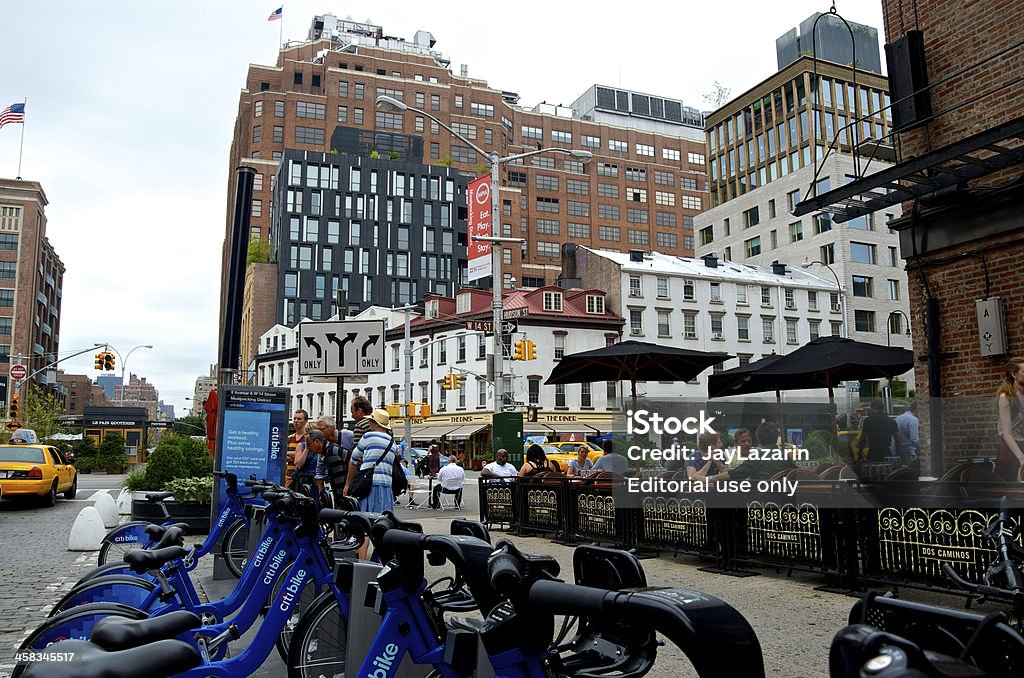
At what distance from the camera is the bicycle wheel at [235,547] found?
8797 millimetres

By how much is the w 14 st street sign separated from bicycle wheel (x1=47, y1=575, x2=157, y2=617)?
23.8 ft

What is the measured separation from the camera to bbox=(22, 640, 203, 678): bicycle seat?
154 centimetres

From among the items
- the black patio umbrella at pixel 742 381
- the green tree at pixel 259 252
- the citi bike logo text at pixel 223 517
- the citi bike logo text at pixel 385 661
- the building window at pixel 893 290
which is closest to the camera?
the citi bike logo text at pixel 385 661

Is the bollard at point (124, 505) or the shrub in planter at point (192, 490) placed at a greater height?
the shrub in planter at point (192, 490)

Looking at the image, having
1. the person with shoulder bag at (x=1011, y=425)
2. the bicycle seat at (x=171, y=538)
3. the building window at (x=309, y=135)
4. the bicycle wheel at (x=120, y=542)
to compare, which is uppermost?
the building window at (x=309, y=135)

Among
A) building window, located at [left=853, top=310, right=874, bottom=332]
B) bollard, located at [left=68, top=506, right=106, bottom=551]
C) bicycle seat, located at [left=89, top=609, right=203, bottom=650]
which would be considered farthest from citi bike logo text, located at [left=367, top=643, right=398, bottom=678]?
building window, located at [left=853, top=310, right=874, bottom=332]

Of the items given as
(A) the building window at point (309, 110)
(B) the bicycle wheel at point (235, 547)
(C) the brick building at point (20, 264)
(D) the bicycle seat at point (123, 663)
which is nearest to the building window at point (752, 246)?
(A) the building window at point (309, 110)

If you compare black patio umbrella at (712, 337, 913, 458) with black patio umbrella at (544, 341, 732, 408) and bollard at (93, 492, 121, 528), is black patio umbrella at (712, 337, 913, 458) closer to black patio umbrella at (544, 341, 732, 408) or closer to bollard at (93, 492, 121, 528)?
black patio umbrella at (544, 341, 732, 408)

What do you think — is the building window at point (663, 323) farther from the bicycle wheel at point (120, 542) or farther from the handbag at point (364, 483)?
the bicycle wheel at point (120, 542)

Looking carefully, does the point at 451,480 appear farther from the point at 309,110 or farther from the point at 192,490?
the point at 309,110

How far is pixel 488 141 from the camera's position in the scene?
106 m

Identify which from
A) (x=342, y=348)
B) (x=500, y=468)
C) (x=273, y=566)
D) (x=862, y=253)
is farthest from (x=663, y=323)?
(x=273, y=566)

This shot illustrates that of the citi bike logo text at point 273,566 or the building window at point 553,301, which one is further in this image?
the building window at point 553,301

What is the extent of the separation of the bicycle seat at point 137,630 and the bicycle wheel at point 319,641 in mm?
2327
